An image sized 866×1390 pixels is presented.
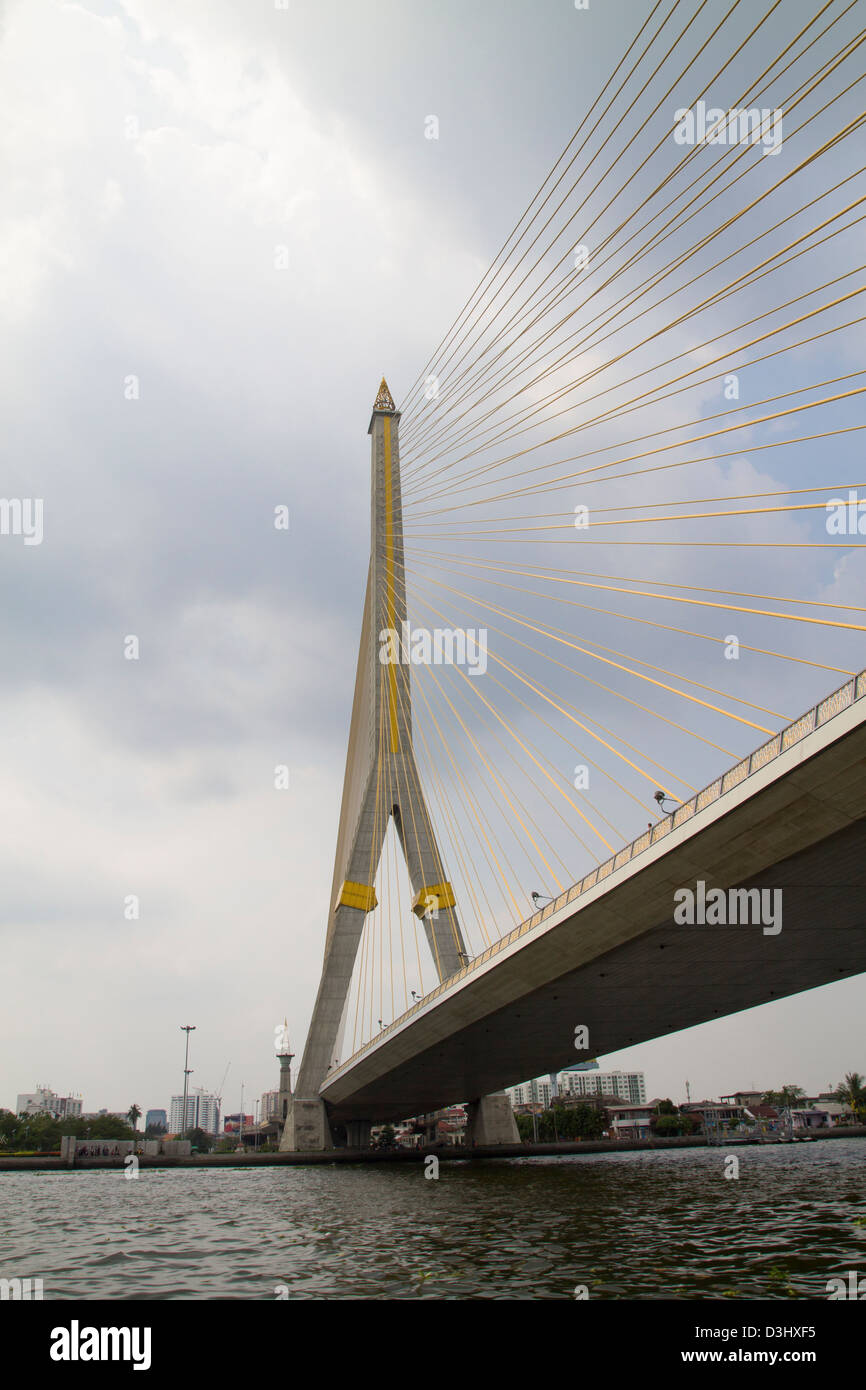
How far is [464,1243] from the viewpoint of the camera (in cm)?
1213

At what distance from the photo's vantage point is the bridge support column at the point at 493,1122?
1978 inches

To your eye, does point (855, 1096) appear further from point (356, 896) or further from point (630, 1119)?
point (356, 896)

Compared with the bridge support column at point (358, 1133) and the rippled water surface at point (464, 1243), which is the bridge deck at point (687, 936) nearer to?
the rippled water surface at point (464, 1243)

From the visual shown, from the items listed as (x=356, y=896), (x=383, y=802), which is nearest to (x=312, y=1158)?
(x=356, y=896)

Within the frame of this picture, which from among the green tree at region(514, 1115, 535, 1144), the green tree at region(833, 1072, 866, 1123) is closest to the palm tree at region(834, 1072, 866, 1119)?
the green tree at region(833, 1072, 866, 1123)

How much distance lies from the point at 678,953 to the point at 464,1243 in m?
12.2

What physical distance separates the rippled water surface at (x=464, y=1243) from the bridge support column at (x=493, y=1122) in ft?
98.4

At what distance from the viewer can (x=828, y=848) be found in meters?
16.5

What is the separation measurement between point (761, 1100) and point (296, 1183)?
132831mm

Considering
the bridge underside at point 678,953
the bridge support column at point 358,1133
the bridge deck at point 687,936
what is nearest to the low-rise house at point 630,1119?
the bridge support column at point 358,1133
